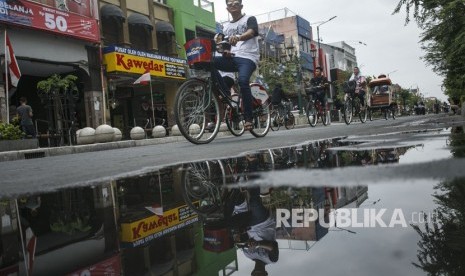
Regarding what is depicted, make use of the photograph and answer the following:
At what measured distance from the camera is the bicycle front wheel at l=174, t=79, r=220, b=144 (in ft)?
18.0

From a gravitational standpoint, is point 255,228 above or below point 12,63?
below

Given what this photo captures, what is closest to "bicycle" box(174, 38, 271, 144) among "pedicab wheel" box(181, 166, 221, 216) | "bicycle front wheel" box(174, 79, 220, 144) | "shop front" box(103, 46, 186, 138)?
"bicycle front wheel" box(174, 79, 220, 144)

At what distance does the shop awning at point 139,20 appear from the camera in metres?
21.5

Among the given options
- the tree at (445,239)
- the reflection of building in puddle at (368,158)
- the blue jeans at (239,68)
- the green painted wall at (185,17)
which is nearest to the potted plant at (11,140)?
the blue jeans at (239,68)

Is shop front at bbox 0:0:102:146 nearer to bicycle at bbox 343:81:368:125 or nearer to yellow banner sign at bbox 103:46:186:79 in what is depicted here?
yellow banner sign at bbox 103:46:186:79

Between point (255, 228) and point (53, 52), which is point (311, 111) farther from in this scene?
point (255, 228)

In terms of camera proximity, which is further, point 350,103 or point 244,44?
point 350,103

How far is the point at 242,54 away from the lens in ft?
→ 19.0

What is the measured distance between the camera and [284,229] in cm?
100

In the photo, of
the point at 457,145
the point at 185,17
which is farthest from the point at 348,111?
the point at 185,17

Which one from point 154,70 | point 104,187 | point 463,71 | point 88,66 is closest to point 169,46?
point 154,70

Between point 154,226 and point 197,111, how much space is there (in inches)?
176

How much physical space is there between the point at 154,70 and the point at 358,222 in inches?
852

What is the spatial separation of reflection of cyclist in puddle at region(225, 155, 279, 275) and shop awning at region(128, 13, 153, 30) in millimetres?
21521
